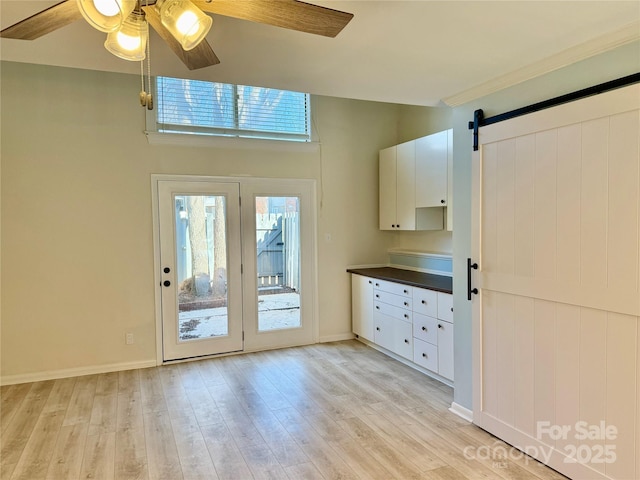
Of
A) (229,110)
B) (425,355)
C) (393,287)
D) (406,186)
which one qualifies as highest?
(229,110)

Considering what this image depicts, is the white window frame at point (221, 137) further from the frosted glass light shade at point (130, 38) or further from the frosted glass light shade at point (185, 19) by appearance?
the frosted glass light shade at point (185, 19)

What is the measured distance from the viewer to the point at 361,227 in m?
5.14

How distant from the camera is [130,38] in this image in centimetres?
157

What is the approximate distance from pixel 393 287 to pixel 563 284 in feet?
6.68

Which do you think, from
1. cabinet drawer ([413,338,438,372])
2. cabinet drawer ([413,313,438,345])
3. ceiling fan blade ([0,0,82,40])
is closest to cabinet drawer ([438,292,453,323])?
cabinet drawer ([413,313,438,345])

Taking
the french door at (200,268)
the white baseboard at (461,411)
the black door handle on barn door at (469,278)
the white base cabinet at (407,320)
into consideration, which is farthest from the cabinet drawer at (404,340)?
the french door at (200,268)

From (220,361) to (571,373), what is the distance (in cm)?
327

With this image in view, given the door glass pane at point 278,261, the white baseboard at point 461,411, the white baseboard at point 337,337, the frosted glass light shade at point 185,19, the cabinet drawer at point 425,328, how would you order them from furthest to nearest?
the white baseboard at point 337,337, the door glass pane at point 278,261, the cabinet drawer at point 425,328, the white baseboard at point 461,411, the frosted glass light shade at point 185,19

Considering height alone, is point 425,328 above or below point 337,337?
above

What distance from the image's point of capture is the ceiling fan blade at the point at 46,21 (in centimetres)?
148

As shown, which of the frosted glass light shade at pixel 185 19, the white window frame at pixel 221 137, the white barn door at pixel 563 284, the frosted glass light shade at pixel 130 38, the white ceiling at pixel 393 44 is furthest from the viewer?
the white window frame at pixel 221 137

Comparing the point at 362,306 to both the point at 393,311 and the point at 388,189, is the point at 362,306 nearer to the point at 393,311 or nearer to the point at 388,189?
the point at 393,311

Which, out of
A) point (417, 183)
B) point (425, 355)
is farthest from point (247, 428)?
point (417, 183)

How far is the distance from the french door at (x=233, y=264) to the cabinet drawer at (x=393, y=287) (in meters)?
0.85
